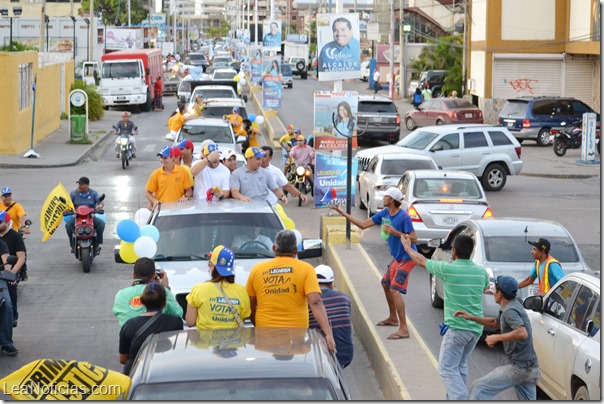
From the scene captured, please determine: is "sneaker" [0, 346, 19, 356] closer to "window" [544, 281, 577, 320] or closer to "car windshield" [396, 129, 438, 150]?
"window" [544, 281, 577, 320]

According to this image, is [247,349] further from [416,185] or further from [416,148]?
[416,148]

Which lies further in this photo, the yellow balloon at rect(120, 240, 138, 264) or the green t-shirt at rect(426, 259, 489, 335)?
the yellow balloon at rect(120, 240, 138, 264)

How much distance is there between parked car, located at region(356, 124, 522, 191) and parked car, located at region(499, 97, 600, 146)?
1204 centimetres

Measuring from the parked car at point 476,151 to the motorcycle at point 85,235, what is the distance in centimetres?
1240

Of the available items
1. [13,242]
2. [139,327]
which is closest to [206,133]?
[13,242]

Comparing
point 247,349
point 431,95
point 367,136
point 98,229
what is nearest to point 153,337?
point 247,349

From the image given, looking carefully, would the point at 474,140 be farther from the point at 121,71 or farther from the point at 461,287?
the point at 121,71

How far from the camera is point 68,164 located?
107 feet

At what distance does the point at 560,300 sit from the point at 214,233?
3.88 m

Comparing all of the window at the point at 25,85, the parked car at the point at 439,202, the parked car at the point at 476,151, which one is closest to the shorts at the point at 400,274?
the parked car at the point at 439,202

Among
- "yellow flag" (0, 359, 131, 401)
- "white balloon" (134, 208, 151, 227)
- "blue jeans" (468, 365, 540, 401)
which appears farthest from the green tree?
"yellow flag" (0, 359, 131, 401)

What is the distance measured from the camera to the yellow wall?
108 ft

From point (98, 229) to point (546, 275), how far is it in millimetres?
8385

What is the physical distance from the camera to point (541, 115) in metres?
41.0
